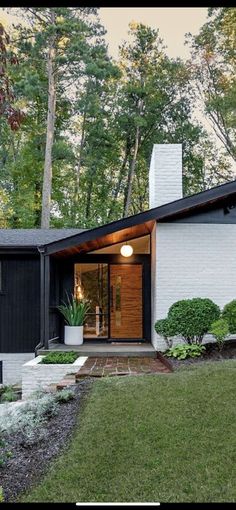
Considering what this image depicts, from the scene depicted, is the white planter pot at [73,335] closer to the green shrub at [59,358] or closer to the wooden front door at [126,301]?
the wooden front door at [126,301]

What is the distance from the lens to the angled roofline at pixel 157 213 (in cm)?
838

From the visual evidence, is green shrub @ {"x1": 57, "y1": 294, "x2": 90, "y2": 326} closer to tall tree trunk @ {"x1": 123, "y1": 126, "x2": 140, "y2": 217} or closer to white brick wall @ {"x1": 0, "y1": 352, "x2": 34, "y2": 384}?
white brick wall @ {"x1": 0, "y1": 352, "x2": 34, "y2": 384}

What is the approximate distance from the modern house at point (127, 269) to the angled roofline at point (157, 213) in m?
0.02

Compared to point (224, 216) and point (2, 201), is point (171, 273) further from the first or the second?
point (2, 201)

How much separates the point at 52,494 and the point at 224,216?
6.85 metres

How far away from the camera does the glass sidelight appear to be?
1070 centimetres

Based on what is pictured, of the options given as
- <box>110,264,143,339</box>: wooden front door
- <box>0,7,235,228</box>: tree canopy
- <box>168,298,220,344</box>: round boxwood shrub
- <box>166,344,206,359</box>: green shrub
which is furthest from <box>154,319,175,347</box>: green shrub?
<box>0,7,235,228</box>: tree canopy

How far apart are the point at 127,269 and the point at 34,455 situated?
692 centimetres

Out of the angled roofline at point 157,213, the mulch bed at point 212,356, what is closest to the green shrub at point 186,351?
the mulch bed at point 212,356

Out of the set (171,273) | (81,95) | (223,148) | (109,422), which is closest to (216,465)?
(109,422)

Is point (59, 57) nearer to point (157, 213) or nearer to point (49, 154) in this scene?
point (49, 154)

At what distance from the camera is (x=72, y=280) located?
35.0 ft

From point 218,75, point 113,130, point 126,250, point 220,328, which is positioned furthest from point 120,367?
point 218,75

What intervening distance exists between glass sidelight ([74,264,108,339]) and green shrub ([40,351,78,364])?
7.45 ft
